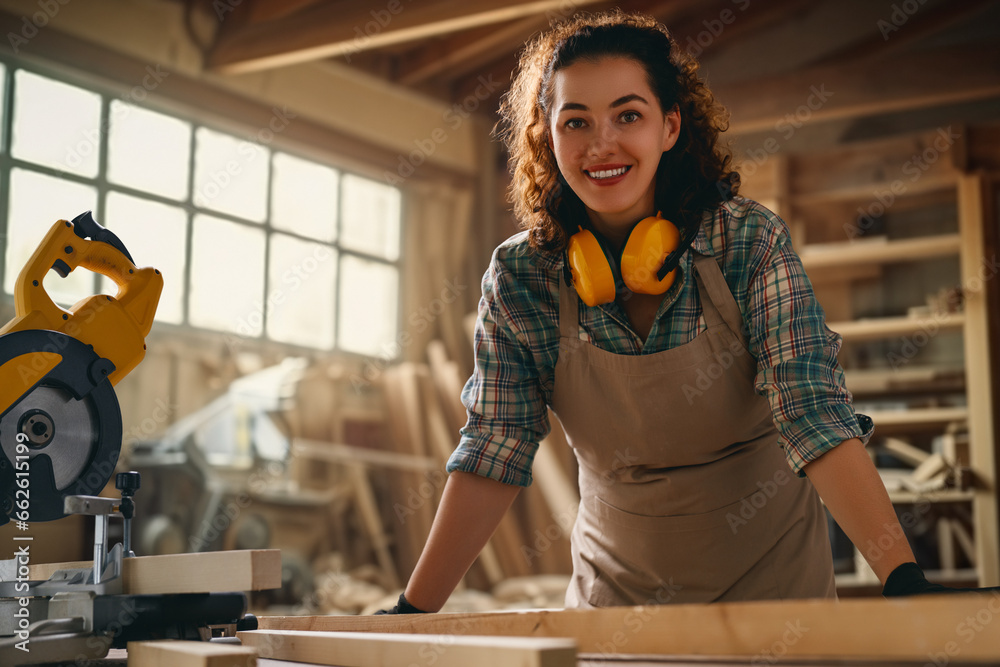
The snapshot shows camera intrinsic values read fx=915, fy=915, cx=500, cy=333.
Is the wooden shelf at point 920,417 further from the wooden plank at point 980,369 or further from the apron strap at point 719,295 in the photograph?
the apron strap at point 719,295

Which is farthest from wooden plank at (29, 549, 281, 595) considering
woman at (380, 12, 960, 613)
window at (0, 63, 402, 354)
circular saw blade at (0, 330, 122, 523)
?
window at (0, 63, 402, 354)

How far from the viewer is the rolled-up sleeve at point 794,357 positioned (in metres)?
1.25

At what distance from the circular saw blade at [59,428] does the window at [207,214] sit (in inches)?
178

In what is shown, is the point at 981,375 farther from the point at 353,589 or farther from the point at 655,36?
the point at 655,36

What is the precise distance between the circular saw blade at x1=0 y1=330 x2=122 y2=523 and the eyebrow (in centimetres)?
81

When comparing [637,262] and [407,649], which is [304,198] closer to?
[637,262]

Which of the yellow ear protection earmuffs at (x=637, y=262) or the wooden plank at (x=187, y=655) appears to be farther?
the yellow ear protection earmuffs at (x=637, y=262)

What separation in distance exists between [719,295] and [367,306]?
227 inches

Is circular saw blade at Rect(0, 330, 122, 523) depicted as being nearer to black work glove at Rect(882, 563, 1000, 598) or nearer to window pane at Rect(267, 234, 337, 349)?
black work glove at Rect(882, 563, 1000, 598)

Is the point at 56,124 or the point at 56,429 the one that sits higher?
the point at 56,124

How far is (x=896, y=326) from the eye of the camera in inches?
209

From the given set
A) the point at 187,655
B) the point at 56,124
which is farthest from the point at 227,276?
the point at 187,655

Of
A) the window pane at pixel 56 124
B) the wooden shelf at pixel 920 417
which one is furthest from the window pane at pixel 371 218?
the wooden shelf at pixel 920 417

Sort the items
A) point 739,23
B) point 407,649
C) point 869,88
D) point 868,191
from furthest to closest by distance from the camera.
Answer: point 739,23 → point 869,88 → point 868,191 → point 407,649
